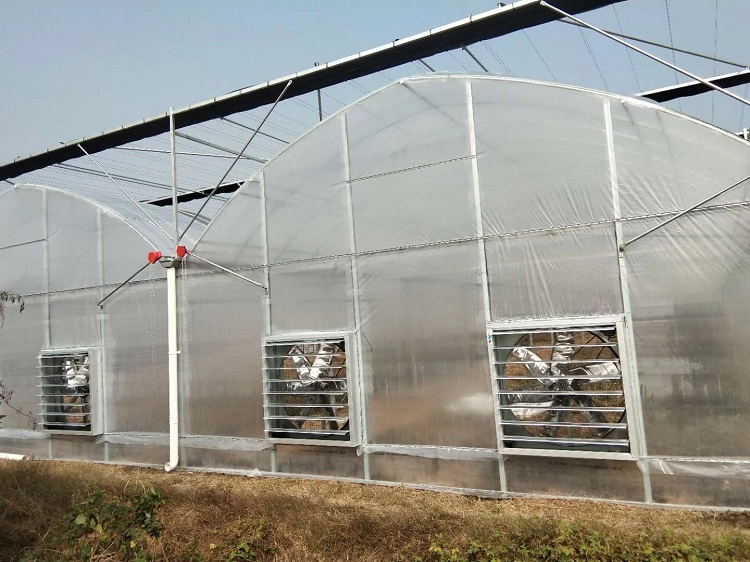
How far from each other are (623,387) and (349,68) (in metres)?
5.40

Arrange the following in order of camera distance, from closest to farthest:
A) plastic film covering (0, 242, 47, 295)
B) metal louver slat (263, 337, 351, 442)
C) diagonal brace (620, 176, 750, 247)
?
diagonal brace (620, 176, 750, 247) → metal louver slat (263, 337, 351, 442) → plastic film covering (0, 242, 47, 295)

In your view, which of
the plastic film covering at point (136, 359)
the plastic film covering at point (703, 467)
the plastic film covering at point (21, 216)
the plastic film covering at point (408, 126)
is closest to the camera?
the plastic film covering at point (703, 467)

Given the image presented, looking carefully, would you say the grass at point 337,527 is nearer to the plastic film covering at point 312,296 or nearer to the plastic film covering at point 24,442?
the plastic film covering at point 312,296

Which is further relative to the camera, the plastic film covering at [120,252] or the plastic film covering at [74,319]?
the plastic film covering at [74,319]

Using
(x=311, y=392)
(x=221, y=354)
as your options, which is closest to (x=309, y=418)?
(x=311, y=392)

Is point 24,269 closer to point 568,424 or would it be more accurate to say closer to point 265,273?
point 265,273

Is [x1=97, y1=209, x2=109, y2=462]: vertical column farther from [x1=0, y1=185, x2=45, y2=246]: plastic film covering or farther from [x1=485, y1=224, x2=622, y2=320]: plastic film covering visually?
[x1=485, y1=224, x2=622, y2=320]: plastic film covering

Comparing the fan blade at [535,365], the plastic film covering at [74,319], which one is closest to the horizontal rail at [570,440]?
the fan blade at [535,365]

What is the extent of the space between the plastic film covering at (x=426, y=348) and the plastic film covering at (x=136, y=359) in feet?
11.9

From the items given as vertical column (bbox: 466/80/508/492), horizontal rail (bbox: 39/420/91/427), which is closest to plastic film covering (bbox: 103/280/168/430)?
horizontal rail (bbox: 39/420/91/427)

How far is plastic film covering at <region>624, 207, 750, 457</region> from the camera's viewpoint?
588cm

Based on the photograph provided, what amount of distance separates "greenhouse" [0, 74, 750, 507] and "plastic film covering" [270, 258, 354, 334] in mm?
33

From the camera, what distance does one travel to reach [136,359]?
9.76 meters

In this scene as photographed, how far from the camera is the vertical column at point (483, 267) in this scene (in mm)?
6828
